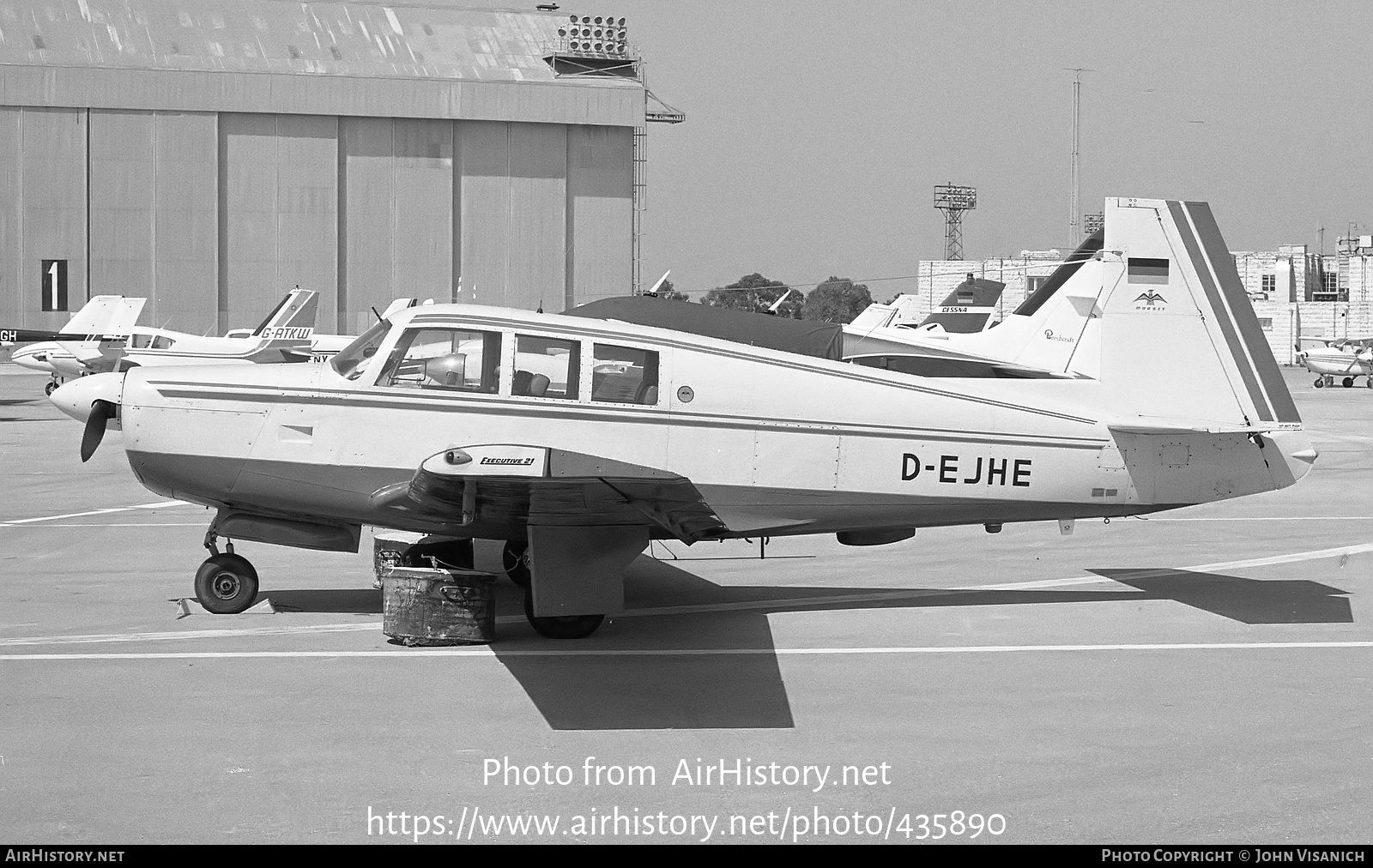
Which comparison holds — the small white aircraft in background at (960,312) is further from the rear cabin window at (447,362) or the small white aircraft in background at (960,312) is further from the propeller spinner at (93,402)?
the propeller spinner at (93,402)

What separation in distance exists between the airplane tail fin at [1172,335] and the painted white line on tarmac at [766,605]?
1.89m

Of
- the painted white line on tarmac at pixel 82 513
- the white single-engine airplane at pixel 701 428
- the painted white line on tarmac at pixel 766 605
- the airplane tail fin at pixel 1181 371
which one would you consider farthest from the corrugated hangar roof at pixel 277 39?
the airplane tail fin at pixel 1181 371

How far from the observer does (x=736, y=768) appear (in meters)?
6.16

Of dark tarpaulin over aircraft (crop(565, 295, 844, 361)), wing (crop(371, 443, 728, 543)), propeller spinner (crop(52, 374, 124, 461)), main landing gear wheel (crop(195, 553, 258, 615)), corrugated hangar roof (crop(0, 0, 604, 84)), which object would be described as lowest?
main landing gear wheel (crop(195, 553, 258, 615))

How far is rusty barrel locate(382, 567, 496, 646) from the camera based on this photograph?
28.0 ft

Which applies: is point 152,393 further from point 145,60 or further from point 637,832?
point 145,60

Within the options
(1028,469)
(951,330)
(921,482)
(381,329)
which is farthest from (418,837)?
(951,330)

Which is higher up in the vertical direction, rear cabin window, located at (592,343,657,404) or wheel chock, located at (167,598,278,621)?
rear cabin window, located at (592,343,657,404)

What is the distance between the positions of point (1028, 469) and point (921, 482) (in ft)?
2.76

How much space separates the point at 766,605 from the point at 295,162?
177 ft

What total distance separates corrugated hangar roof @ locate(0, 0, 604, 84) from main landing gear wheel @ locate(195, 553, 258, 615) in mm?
54487

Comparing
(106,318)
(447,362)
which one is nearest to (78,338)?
(106,318)

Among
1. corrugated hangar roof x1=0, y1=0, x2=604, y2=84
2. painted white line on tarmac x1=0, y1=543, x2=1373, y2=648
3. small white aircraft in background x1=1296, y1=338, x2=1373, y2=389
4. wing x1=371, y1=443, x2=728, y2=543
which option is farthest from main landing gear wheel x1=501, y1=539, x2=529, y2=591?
corrugated hangar roof x1=0, y1=0, x2=604, y2=84

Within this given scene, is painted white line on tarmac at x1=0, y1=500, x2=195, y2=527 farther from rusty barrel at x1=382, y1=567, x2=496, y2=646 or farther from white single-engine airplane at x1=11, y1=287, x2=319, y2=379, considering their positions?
white single-engine airplane at x1=11, y1=287, x2=319, y2=379
